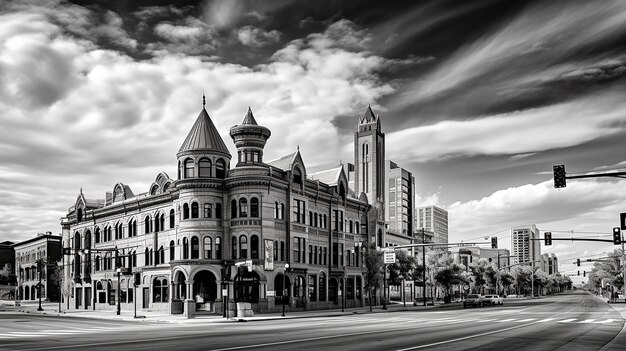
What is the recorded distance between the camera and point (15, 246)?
467 ft

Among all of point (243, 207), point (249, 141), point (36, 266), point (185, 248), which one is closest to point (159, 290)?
point (185, 248)

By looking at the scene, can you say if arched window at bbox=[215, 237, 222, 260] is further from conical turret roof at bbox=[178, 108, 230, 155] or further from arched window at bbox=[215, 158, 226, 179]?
conical turret roof at bbox=[178, 108, 230, 155]

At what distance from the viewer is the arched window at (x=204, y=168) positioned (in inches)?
2425

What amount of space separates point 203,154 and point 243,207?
6.79 meters

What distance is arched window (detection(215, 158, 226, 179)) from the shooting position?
62.0 meters

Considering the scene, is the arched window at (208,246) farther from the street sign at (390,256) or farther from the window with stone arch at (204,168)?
the street sign at (390,256)

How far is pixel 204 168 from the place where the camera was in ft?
203

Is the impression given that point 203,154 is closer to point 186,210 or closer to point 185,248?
point 186,210

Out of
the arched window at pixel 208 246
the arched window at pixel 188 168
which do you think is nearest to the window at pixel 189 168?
the arched window at pixel 188 168

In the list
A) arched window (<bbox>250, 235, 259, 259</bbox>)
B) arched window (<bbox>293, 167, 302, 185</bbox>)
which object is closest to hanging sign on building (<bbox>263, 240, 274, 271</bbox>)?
arched window (<bbox>250, 235, 259, 259</bbox>)

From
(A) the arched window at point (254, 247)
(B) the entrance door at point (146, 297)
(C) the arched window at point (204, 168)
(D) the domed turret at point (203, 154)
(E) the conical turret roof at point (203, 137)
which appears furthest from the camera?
(B) the entrance door at point (146, 297)

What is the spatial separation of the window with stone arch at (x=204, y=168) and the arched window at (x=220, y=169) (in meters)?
0.76

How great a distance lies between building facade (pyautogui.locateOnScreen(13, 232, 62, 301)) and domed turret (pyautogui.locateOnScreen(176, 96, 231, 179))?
6314 centimetres

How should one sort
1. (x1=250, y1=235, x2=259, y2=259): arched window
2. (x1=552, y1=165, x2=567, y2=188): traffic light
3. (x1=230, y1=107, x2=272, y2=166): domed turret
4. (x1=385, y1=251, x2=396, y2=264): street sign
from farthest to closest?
(x1=230, y1=107, x2=272, y2=166): domed turret < (x1=385, y1=251, x2=396, y2=264): street sign < (x1=250, y1=235, x2=259, y2=259): arched window < (x1=552, y1=165, x2=567, y2=188): traffic light
